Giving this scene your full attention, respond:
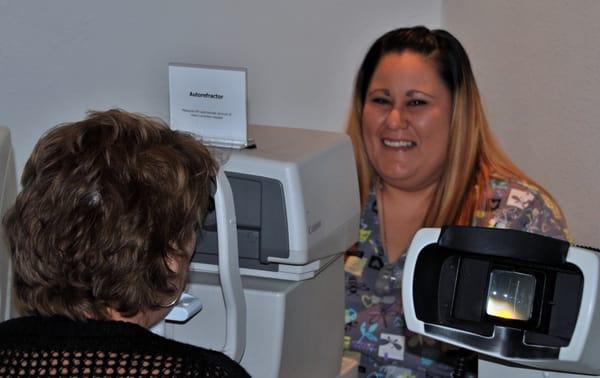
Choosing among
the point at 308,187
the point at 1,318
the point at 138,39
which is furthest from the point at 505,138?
the point at 1,318

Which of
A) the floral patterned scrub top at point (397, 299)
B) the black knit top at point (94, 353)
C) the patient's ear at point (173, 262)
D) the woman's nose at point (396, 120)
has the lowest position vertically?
the floral patterned scrub top at point (397, 299)

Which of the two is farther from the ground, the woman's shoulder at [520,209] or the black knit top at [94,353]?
the black knit top at [94,353]

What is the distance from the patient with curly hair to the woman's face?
123 cm

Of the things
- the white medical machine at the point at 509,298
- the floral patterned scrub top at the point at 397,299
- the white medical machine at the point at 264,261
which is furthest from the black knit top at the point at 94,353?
the floral patterned scrub top at the point at 397,299

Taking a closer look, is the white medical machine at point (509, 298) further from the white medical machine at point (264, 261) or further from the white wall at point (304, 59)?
the white wall at point (304, 59)

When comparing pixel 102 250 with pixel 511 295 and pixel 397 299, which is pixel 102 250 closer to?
pixel 511 295

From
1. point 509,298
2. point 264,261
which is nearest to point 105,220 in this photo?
point 264,261

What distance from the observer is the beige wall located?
2.50 metres

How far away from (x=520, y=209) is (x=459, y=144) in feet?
0.81

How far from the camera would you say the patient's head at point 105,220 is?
122cm

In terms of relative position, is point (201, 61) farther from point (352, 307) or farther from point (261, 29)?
point (352, 307)

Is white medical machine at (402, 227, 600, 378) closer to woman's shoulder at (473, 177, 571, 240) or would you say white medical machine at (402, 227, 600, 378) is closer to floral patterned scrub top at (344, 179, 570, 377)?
floral patterned scrub top at (344, 179, 570, 377)

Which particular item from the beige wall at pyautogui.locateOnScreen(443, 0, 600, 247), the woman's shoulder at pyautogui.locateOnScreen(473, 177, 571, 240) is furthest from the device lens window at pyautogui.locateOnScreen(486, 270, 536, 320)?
the beige wall at pyautogui.locateOnScreen(443, 0, 600, 247)

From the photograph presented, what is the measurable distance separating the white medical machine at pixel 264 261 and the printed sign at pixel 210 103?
4 cm
